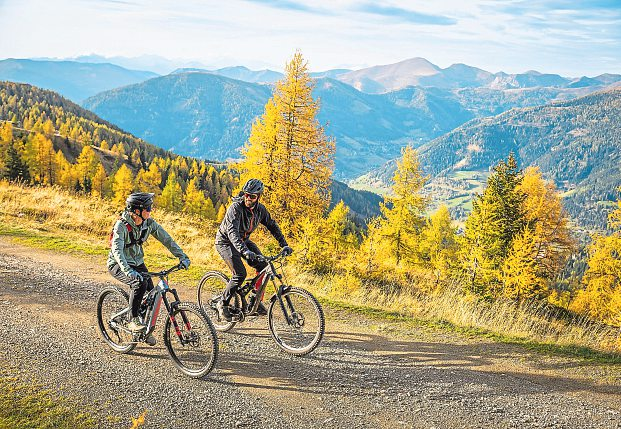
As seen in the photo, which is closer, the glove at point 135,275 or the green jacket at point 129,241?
the glove at point 135,275

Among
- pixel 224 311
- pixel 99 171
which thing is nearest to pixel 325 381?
pixel 224 311

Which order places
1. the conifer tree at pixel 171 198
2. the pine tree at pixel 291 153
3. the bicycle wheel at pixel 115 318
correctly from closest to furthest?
1. the bicycle wheel at pixel 115 318
2. the pine tree at pixel 291 153
3. the conifer tree at pixel 171 198

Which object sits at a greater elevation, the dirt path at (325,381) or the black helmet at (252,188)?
the black helmet at (252,188)

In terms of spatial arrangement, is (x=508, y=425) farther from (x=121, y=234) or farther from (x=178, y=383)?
(x=121, y=234)

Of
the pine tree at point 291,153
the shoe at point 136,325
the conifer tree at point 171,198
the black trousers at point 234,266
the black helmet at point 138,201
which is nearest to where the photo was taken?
the black helmet at point 138,201

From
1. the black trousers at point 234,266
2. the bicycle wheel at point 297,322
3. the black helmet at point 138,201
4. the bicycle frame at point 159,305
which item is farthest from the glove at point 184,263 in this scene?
the bicycle wheel at point 297,322

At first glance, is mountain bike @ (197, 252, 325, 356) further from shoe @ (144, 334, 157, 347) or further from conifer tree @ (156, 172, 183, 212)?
conifer tree @ (156, 172, 183, 212)

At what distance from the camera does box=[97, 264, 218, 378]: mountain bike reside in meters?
7.44

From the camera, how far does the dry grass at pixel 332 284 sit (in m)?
10.8

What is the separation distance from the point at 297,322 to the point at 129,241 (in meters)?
3.59

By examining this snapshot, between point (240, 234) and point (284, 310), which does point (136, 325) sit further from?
point (284, 310)

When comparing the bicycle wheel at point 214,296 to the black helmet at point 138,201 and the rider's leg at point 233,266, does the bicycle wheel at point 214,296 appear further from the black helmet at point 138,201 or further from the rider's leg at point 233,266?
the black helmet at point 138,201

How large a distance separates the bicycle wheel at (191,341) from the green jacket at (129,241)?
1.04 metres

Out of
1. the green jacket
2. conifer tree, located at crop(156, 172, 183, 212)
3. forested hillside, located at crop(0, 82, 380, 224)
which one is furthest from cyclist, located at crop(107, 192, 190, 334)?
conifer tree, located at crop(156, 172, 183, 212)
